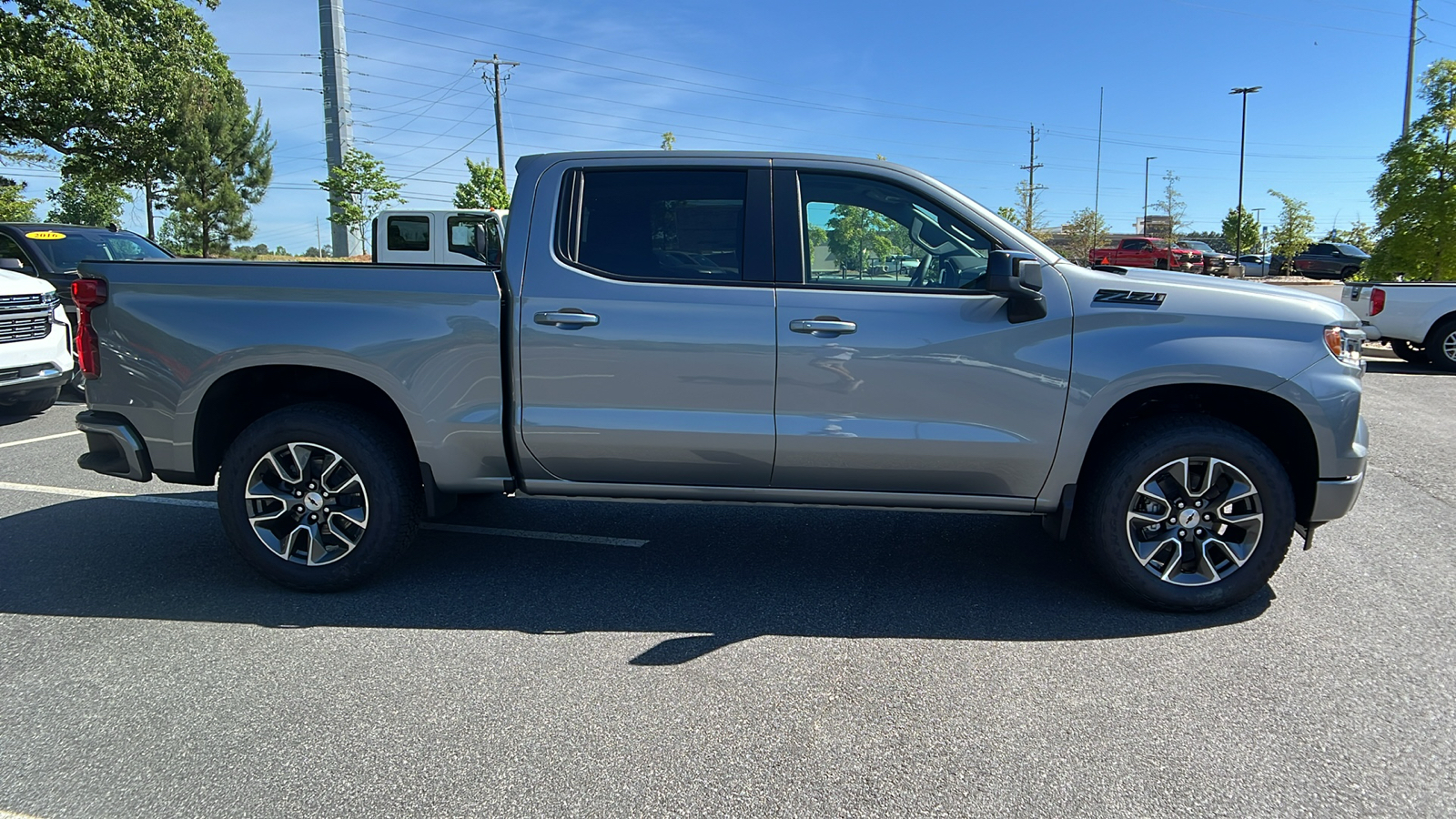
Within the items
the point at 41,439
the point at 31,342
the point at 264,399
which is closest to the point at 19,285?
the point at 31,342

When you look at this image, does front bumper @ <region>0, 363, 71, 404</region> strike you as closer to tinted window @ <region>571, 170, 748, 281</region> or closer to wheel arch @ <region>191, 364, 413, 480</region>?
wheel arch @ <region>191, 364, 413, 480</region>

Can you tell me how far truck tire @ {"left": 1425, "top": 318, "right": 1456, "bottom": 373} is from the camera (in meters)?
12.3

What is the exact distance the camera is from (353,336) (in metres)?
3.99

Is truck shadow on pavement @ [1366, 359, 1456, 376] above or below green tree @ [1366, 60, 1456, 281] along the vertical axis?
below

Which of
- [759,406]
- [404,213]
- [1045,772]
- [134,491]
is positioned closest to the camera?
[1045,772]

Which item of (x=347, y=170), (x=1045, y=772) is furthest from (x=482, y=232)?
(x=347, y=170)

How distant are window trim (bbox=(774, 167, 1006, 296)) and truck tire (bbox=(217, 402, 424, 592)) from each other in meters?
1.99

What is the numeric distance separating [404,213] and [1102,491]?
17863mm

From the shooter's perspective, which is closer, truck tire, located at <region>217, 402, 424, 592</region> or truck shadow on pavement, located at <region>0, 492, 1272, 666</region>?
truck shadow on pavement, located at <region>0, 492, 1272, 666</region>

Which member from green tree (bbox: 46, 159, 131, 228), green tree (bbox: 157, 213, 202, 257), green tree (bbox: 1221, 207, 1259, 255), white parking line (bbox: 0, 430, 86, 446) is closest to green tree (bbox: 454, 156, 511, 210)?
green tree (bbox: 157, 213, 202, 257)

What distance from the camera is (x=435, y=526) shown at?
5.32m

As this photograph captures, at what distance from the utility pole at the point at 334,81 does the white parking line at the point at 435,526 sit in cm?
3329

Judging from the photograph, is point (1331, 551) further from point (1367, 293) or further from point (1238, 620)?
point (1367, 293)

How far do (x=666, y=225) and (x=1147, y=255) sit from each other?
3665 cm
